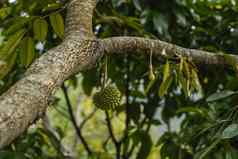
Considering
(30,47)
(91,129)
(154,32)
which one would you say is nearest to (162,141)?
(154,32)

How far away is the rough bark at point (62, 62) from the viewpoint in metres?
0.49

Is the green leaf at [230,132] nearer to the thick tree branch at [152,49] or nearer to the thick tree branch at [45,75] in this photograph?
the thick tree branch at [152,49]

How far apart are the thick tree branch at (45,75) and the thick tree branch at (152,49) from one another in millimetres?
39

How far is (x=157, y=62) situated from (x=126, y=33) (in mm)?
192

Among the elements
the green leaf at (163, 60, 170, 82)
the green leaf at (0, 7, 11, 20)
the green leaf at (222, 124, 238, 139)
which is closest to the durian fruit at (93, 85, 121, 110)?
the green leaf at (163, 60, 170, 82)

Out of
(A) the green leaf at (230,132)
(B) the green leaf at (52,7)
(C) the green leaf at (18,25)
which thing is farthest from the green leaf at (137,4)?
(A) the green leaf at (230,132)

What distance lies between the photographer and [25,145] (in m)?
1.28

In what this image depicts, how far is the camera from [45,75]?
0.58 metres

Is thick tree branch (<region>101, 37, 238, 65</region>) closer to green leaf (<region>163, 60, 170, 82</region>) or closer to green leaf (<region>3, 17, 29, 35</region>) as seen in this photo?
green leaf (<region>163, 60, 170, 82</region>)

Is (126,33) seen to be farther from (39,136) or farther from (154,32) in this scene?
(39,136)

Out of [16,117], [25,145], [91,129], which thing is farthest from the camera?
[91,129]

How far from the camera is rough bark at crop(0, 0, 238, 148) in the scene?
1.62 feet

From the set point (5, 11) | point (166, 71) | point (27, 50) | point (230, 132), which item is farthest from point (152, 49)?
point (5, 11)

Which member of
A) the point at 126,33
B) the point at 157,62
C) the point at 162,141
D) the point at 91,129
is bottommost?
the point at 91,129
